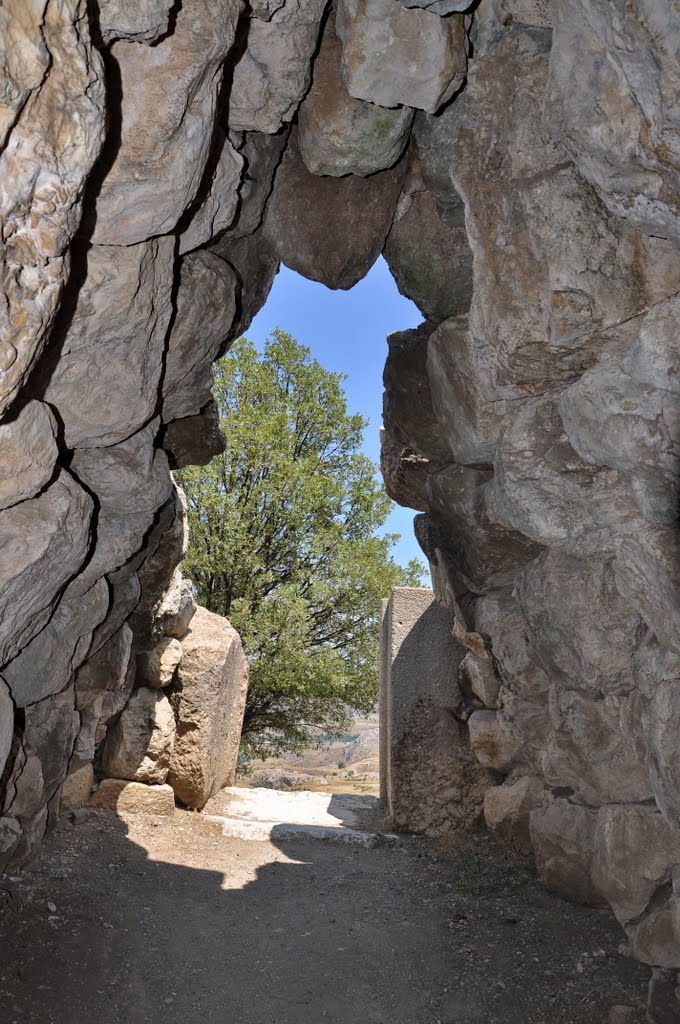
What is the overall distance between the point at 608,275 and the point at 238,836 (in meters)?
5.25

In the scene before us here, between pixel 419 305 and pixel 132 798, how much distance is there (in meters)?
4.57

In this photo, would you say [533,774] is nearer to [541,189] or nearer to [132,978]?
[132,978]

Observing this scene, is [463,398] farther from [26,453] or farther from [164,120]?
[26,453]

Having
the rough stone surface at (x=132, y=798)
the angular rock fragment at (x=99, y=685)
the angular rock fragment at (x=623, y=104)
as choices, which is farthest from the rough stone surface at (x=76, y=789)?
the angular rock fragment at (x=623, y=104)

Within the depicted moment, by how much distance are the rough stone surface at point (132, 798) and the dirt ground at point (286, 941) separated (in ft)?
0.96

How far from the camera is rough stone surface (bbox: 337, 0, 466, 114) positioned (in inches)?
131

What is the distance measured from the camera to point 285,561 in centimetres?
1080

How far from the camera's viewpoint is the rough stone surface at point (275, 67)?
335cm

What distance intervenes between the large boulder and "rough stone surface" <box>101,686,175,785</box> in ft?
0.41

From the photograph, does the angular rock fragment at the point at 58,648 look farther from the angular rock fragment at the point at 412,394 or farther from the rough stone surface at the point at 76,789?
the angular rock fragment at the point at 412,394

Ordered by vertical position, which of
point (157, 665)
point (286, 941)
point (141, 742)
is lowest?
point (286, 941)

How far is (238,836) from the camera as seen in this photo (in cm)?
643

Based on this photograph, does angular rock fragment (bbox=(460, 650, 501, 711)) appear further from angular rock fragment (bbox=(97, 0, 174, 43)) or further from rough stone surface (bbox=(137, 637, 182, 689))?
angular rock fragment (bbox=(97, 0, 174, 43))

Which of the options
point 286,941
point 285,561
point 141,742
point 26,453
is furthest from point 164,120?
point 285,561
